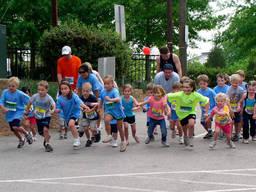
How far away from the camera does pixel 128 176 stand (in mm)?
7824

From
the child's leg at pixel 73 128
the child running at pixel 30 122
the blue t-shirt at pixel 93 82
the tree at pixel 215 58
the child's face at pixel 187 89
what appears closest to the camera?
the child's leg at pixel 73 128

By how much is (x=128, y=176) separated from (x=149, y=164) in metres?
1.01

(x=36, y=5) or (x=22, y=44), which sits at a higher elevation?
(x=36, y=5)

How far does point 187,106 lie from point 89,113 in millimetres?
1862

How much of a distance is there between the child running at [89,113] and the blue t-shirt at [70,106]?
21 centimetres

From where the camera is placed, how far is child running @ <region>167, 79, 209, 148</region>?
1039cm

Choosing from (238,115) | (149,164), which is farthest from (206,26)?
(149,164)

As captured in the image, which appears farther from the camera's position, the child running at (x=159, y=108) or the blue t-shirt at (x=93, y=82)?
the blue t-shirt at (x=93, y=82)

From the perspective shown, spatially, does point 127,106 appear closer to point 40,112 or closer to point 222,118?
point 40,112

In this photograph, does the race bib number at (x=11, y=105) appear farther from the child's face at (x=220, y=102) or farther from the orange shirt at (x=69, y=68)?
the child's face at (x=220, y=102)

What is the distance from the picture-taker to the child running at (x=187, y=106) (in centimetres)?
1039

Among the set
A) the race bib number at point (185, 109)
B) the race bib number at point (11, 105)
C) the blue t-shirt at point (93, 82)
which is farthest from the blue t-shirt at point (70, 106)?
the race bib number at point (185, 109)

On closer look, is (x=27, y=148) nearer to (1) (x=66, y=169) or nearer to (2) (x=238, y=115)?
(1) (x=66, y=169)

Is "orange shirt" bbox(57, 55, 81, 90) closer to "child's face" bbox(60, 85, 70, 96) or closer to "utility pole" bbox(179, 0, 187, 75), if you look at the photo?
"child's face" bbox(60, 85, 70, 96)
